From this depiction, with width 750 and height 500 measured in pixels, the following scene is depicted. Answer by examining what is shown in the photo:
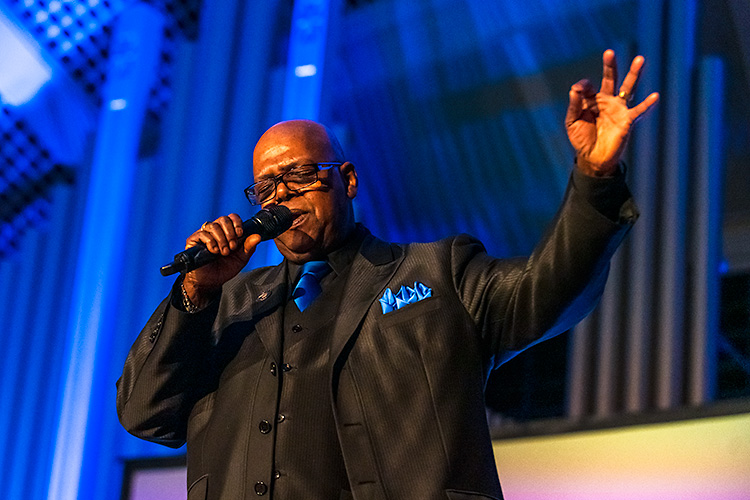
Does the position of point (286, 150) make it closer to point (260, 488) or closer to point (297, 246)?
point (297, 246)

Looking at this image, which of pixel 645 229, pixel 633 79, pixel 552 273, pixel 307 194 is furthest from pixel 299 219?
pixel 645 229

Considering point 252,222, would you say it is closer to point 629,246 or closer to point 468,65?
point 629,246

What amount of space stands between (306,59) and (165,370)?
2.98m

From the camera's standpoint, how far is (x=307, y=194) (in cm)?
164

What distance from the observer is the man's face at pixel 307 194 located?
1.63 metres

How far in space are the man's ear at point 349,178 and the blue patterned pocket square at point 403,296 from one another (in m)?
0.30

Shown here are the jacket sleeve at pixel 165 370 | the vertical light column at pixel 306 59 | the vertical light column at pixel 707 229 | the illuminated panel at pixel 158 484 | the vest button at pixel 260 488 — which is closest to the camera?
the vest button at pixel 260 488

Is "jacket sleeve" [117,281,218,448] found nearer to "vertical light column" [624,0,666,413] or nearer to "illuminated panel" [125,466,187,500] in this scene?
"illuminated panel" [125,466,187,500]

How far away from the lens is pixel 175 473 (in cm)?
323

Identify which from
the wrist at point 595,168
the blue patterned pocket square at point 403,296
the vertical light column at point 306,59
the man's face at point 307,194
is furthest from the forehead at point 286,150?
the vertical light column at point 306,59

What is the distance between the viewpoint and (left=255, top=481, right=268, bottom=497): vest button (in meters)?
1.37

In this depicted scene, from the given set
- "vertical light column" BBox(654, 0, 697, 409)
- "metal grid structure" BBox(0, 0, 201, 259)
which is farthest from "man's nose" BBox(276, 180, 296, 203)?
"metal grid structure" BBox(0, 0, 201, 259)

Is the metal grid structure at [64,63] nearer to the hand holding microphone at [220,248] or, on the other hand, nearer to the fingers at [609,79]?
the hand holding microphone at [220,248]

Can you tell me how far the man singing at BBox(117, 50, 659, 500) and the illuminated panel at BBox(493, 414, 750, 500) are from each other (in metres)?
1.11
